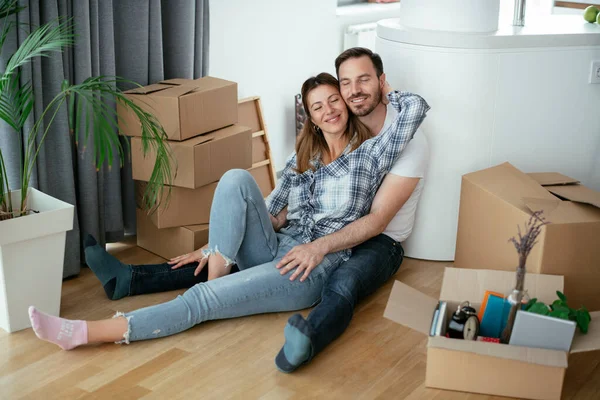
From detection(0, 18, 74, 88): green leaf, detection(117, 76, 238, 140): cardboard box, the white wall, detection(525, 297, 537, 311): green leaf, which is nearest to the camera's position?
detection(525, 297, 537, 311): green leaf

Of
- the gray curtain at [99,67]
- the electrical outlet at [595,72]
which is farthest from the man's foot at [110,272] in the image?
the electrical outlet at [595,72]

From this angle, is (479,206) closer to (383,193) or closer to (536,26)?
(383,193)

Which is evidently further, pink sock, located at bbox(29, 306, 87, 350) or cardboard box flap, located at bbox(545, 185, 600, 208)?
cardboard box flap, located at bbox(545, 185, 600, 208)

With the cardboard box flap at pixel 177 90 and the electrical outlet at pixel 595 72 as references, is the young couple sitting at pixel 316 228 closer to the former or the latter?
the cardboard box flap at pixel 177 90

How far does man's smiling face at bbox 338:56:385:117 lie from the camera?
2.62 meters

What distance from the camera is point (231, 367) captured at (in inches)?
89.4

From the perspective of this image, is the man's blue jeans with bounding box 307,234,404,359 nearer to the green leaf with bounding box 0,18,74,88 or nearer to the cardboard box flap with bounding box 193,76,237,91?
the cardboard box flap with bounding box 193,76,237,91

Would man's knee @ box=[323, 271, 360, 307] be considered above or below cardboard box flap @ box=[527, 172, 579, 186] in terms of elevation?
below

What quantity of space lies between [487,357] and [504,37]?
4.10ft

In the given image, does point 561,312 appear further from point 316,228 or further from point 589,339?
point 316,228

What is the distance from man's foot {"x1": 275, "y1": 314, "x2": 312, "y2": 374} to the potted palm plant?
2.40 feet

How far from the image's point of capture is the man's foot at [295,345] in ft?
7.10

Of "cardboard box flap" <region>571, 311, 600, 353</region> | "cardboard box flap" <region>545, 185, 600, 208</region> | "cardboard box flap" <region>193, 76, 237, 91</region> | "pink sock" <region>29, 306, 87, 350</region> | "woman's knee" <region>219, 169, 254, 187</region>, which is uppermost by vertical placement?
"cardboard box flap" <region>193, 76, 237, 91</region>

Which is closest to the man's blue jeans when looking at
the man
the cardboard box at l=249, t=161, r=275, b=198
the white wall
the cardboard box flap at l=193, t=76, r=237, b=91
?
the man
